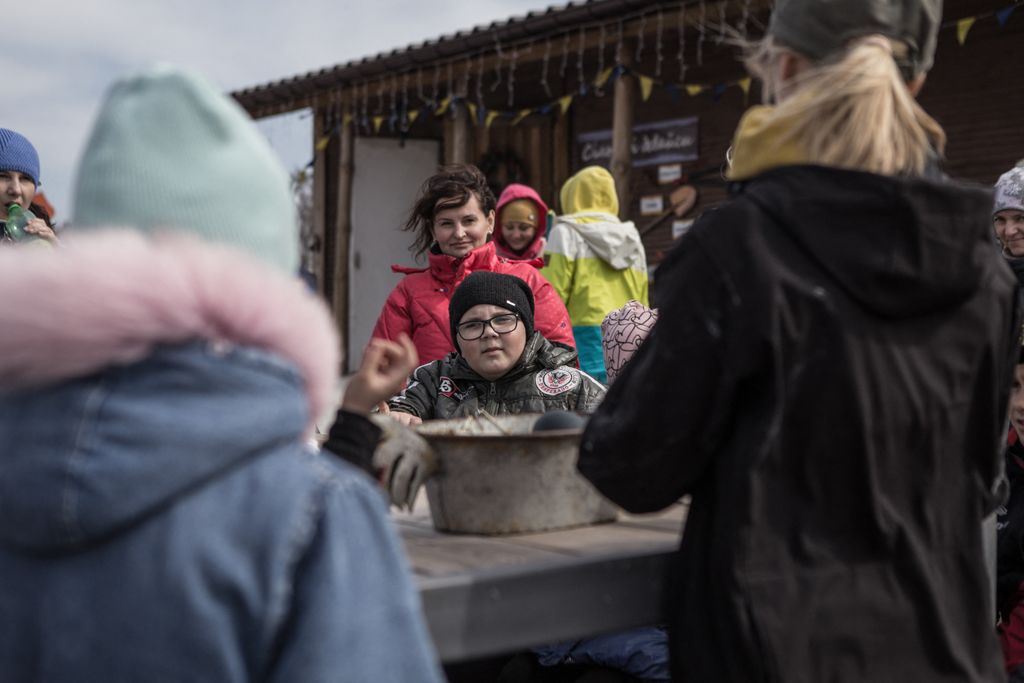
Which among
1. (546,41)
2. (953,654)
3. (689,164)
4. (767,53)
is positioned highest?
(546,41)

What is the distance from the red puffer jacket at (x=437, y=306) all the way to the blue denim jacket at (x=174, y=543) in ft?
10.1

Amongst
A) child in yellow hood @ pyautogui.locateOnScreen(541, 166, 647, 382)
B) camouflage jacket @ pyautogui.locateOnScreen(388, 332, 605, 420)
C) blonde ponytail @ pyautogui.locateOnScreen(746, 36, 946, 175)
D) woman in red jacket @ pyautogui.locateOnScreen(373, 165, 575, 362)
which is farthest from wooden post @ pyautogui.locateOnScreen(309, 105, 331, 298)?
blonde ponytail @ pyautogui.locateOnScreen(746, 36, 946, 175)

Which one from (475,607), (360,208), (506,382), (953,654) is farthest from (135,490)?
(360,208)

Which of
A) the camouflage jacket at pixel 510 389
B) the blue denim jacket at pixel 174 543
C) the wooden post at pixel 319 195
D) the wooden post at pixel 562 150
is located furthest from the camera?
the wooden post at pixel 319 195

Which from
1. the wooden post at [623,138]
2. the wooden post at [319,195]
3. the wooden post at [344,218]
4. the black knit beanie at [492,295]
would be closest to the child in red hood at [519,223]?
the black knit beanie at [492,295]

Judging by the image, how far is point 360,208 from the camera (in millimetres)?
11469

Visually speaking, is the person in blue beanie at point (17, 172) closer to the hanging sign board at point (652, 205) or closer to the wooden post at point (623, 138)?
the wooden post at point (623, 138)

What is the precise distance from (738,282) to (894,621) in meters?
0.57

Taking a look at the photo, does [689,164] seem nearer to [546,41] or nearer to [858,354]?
[546,41]

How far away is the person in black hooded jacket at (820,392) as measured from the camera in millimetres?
1543

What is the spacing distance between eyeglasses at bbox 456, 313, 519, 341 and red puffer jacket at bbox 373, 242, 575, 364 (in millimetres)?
A: 919

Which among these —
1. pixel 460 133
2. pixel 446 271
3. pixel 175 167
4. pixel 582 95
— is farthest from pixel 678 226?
pixel 175 167

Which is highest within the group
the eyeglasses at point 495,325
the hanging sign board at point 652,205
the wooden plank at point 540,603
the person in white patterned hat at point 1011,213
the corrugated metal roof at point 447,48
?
the corrugated metal roof at point 447,48

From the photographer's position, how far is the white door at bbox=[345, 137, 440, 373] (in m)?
11.5
